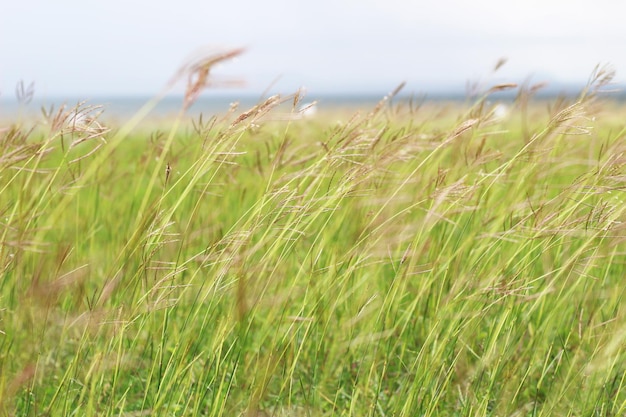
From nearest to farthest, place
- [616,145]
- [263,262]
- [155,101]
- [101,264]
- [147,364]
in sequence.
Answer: [155,101] < [263,262] < [616,145] < [147,364] < [101,264]

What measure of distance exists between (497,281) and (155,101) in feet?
3.06

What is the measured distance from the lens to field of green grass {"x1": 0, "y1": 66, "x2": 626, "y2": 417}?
1.61 m

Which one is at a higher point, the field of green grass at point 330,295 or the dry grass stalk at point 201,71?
the dry grass stalk at point 201,71

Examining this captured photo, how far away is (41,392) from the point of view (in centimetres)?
196

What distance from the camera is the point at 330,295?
2.00 meters

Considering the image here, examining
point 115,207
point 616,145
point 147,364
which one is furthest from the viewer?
point 115,207

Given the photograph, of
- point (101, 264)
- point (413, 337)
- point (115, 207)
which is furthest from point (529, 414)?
point (115, 207)

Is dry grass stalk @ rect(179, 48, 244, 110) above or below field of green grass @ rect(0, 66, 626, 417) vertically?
above

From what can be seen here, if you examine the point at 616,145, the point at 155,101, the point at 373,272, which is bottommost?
the point at 373,272

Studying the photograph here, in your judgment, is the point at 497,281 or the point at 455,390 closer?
the point at 497,281

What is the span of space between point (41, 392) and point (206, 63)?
3.53ft

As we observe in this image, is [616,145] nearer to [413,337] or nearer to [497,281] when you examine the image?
[497,281]

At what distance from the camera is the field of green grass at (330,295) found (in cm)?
161

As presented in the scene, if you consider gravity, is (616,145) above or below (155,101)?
below
